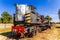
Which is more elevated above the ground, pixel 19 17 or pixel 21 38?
pixel 19 17

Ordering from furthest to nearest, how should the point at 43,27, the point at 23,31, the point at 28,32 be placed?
the point at 43,27 → the point at 28,32 → the point at 23,31

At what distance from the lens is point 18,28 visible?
14.4 metres

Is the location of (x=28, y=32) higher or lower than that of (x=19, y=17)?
lower

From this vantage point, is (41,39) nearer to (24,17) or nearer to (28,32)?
(28,32)

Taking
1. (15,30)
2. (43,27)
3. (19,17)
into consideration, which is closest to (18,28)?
(15,30)

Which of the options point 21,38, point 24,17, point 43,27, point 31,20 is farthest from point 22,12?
point 43,27

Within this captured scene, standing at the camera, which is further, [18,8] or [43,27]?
[43,27]

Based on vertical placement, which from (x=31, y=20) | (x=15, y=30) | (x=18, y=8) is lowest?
(x=15, y=30)

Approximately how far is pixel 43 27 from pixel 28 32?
5952 mm

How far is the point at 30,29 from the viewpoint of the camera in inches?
607

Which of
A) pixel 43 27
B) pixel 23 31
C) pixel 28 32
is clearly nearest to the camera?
pixel 23 31

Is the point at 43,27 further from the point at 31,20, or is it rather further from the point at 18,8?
the point at 18,8

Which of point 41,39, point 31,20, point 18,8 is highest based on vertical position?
point 18,8

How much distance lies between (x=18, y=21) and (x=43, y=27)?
20.8ft
